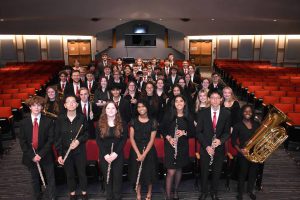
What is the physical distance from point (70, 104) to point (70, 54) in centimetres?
1792

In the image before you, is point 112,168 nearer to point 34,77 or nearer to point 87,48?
point 34,77

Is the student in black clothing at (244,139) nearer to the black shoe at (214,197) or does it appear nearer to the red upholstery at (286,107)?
the black shoe at (214,197)

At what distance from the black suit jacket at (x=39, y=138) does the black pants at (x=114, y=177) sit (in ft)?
2.68

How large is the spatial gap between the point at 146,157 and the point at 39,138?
1.54 m

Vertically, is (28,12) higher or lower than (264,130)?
higher

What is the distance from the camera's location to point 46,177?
Answer: 4438 mm

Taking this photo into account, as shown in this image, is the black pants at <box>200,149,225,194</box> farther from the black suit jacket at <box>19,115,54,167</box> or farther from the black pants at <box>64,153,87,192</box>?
the black suit jacket at <box>19,115,54,167</box>

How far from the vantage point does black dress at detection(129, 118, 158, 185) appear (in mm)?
4121

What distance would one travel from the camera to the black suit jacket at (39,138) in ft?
13.5

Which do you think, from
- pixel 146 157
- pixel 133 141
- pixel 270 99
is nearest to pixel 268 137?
pixel 146 157

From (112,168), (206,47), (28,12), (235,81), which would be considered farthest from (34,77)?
(206,47)

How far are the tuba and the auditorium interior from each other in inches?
0.7

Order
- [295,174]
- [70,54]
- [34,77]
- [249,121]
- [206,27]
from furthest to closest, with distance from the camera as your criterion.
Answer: [70,54] → [206,27] → [34,77] → [295,174] → [249,121]

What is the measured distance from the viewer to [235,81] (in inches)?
469
